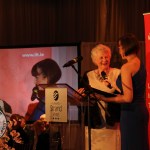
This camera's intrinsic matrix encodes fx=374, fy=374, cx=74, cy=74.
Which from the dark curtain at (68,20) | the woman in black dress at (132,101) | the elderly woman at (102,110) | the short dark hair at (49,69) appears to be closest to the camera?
the woman in black dress at (132,101)

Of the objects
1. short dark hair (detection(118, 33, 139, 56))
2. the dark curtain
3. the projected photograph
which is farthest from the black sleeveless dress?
the dark curtain

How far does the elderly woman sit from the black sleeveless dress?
1951 millimetres

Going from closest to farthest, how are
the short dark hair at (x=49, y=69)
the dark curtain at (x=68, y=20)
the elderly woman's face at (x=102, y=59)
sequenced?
1. the elderly woman's face at (x=102, y=59)
2. the short dark hair at (x=49, y=69)
3. the dark curtain at (x=68, y=20)

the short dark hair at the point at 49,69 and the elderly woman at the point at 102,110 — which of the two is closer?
the elderly woman at the point at 102,110

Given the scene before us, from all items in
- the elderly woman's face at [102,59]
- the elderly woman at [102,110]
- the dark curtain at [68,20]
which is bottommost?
the elderly woman at [102,110]

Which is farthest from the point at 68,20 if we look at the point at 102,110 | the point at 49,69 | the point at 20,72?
the point at 102,110

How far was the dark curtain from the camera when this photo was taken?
597 centimetres

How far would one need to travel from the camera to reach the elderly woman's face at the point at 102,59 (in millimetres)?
5164

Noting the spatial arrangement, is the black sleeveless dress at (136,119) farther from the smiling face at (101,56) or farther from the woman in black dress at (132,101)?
the smiling face at (101,56)

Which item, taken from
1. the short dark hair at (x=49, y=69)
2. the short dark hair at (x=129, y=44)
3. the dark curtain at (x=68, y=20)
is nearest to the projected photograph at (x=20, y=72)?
the short dark hair at (x=49, y=69)

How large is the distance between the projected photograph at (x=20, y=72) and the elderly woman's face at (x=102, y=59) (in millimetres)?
599

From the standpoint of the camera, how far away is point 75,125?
5.39 metres

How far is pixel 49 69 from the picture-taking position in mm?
5648

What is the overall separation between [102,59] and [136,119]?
243 centimetres
